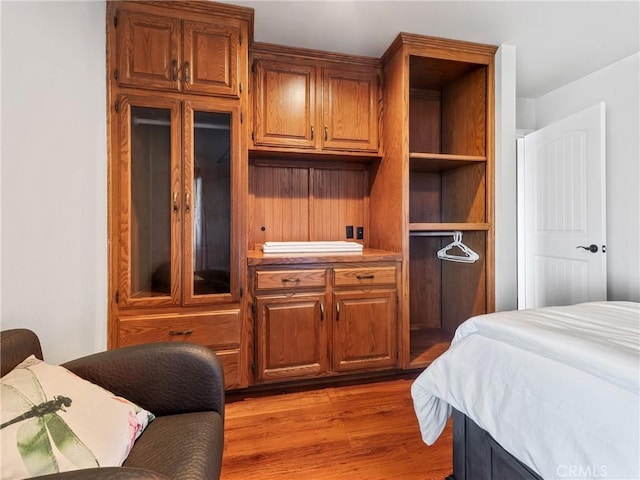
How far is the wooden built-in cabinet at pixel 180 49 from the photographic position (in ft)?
6.02

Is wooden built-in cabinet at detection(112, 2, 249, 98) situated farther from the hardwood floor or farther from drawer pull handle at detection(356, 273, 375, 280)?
the hardwood floor

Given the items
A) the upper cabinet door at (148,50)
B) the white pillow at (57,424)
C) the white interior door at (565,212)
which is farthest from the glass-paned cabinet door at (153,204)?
the white interior door at (565,212)

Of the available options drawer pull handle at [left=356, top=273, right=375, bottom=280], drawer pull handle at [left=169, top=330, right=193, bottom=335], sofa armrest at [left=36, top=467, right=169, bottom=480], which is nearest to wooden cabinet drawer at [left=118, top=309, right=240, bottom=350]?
drawer pull handle at [left=169, top=330, right=193, bottom=335]

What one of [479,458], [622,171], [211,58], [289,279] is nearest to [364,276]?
[289,279]

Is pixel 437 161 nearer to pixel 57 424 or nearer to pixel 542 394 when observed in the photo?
pixel 542 394

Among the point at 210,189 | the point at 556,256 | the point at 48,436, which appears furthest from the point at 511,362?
the point at 556,256

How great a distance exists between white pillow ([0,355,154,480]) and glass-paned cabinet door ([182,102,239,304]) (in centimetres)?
104

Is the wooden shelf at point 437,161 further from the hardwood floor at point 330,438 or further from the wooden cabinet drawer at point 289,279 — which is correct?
the hardwood floor at point 330,438

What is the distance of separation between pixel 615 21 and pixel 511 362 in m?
2.46

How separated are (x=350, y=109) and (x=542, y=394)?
2.16 meters

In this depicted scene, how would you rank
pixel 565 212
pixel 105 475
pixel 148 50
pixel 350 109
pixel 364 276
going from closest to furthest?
pixel 105 475, pixel 148 50, pixel 364 276, pixel 350 109, pixel 565 212

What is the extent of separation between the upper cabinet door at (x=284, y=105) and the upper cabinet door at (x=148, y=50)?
57cm

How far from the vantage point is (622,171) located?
96.8 inches

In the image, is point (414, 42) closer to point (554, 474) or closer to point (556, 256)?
point (556, 256)
